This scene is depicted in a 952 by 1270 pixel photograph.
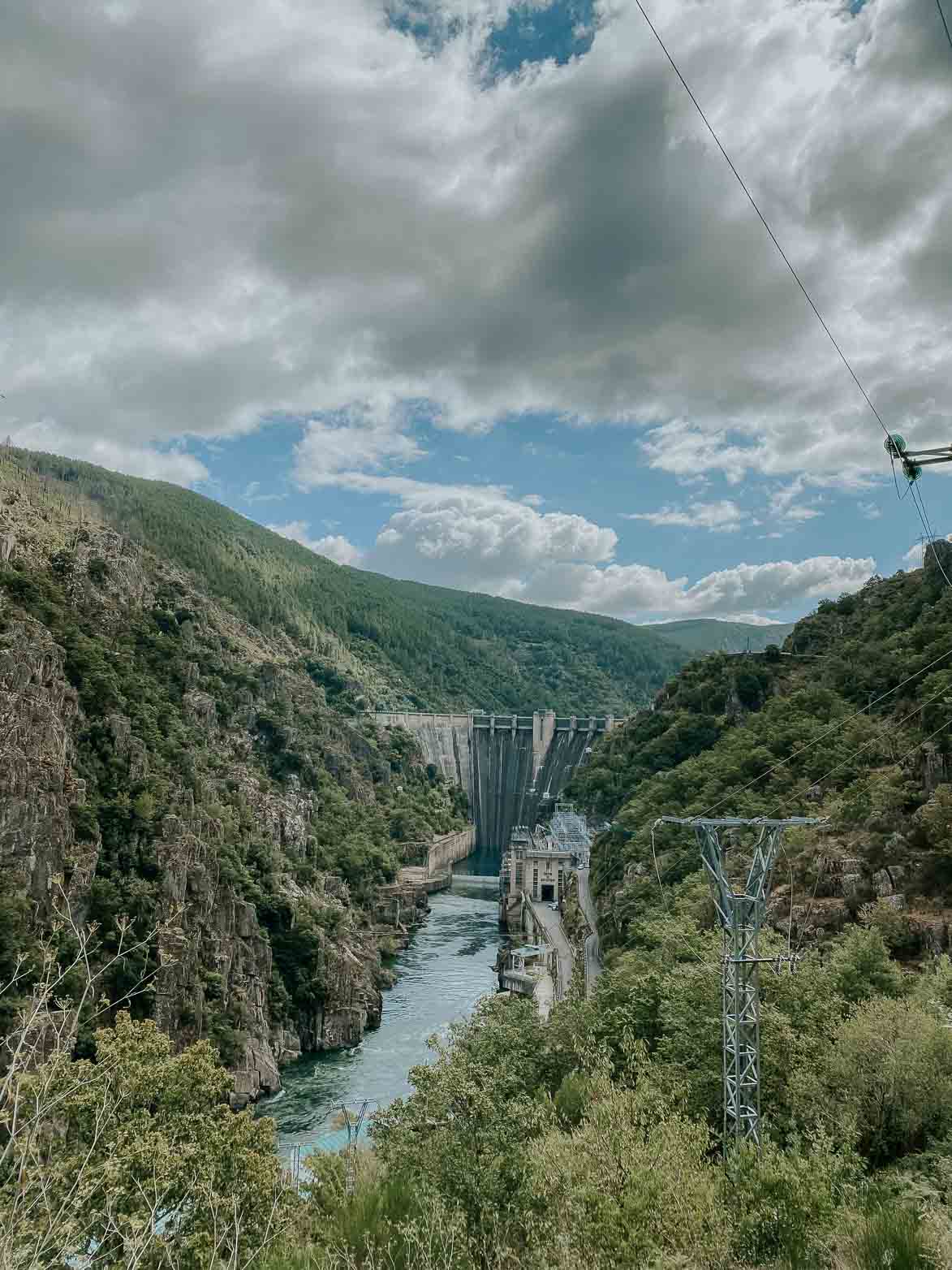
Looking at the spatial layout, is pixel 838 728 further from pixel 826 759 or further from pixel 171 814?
pixel 171 814

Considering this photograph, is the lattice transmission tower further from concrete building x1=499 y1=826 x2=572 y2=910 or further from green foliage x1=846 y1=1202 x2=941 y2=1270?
concrete building x1=499 y1=826 x2=572 y2=910

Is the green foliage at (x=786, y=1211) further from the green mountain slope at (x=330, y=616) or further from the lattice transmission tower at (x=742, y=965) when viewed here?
the green mountain slope at (x=330, y=616)

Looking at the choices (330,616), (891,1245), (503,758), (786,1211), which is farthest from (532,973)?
(330,616)

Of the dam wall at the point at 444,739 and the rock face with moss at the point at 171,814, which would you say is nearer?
the rock face with moss at the point at 171,814

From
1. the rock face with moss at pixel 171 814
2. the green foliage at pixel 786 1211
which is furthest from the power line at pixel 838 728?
the green foliage at pixel 786 1211

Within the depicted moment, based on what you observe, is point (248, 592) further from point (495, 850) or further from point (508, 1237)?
point (508, 1237)

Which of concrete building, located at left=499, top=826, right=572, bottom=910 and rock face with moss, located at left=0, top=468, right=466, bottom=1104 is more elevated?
rock face with moss, located at left=0, top=468, right=466, bottom=1104

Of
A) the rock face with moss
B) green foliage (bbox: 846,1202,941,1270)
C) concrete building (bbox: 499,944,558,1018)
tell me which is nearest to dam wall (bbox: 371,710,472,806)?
the rock face with moss
